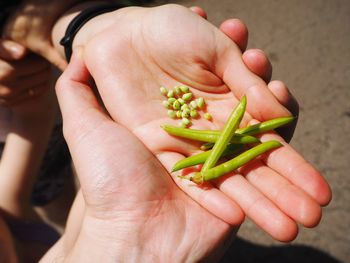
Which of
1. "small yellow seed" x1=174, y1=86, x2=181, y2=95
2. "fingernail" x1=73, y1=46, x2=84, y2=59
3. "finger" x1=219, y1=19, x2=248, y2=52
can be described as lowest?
"small yellow seed" x1=174, y1=86, x2=181, y2=95

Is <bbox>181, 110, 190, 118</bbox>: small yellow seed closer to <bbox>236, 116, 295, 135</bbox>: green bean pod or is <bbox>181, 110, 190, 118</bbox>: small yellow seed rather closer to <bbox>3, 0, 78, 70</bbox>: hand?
<bbox>236, 116, 295, 135</bbox>: green bean pod

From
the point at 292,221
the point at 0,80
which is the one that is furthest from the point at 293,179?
the point at 0,80

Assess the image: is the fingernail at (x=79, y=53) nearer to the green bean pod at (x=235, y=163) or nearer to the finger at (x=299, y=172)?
the green bean pod at (x=235, y=163)

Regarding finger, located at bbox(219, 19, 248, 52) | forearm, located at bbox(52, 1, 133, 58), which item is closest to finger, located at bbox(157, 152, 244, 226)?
finger, located at bbox(219, 19, 248, 52)

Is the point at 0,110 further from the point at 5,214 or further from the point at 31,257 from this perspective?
the point at 31,257

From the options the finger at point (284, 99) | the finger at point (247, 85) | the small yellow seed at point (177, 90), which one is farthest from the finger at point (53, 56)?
the finger at point (284, 99)

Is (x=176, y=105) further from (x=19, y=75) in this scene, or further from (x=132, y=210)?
(x=19, y=75)
